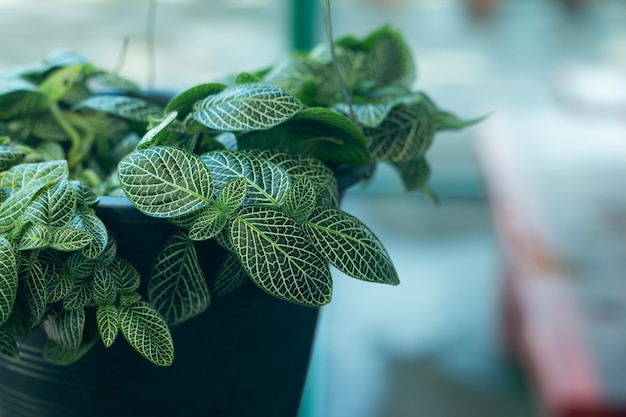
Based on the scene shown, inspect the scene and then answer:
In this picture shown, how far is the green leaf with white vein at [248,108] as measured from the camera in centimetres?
56

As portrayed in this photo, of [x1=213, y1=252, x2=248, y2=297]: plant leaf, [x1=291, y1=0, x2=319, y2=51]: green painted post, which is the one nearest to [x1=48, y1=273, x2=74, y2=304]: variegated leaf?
[x1=213, y1=252, x2=248, y2=297]: plant leaf

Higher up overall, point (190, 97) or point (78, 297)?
point (190, 97)

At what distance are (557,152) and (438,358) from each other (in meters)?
0.81

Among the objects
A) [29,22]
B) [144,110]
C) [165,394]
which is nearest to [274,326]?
[165,394]

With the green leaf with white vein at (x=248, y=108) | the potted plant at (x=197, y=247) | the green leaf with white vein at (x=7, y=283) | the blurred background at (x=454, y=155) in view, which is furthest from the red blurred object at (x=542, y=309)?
the green leaf with white vein at (x=7, y=283)

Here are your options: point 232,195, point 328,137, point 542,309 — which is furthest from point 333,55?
point 542,309

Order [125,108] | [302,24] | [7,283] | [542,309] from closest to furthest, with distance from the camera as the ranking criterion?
[7,283] < [125,108] < [542,309] < [302,24]

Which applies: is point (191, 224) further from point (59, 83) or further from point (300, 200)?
point (59, 83)

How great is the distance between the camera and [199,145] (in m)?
0.64

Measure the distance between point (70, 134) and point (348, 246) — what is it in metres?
0.41

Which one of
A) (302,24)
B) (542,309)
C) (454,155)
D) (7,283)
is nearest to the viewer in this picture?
(7,283)

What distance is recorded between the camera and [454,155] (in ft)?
10.8

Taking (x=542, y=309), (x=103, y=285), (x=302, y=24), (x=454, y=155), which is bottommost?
(x=454, y=155)

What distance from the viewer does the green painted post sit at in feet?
8.07
